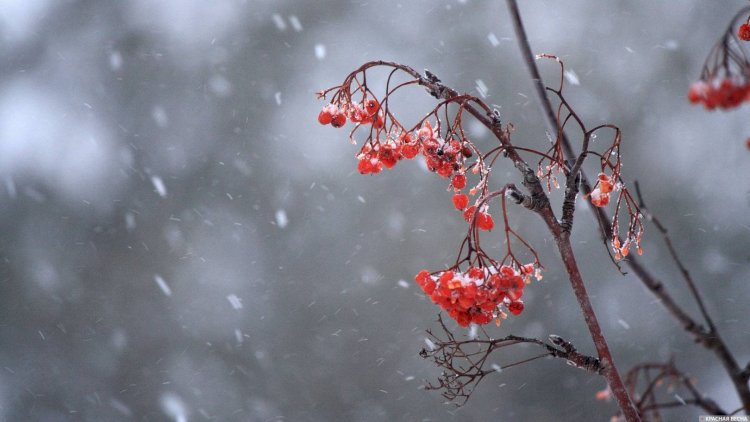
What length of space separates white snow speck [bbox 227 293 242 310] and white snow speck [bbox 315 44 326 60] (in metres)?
2.49

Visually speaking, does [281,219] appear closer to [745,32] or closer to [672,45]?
[672,45]

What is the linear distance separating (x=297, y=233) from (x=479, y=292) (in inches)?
205

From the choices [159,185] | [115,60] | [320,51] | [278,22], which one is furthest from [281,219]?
[115,60]

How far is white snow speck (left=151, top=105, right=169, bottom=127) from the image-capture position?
6258 mm

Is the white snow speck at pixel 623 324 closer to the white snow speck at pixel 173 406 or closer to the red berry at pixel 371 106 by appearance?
the white snow speck at pixel 173 406

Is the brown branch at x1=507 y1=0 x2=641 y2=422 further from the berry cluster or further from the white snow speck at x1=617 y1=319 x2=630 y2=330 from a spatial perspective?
the white snow speck at x1=617 y1=319 x2=630 y2=330

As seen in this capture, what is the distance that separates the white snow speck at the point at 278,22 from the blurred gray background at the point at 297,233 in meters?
0.51

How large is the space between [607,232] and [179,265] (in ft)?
18.6

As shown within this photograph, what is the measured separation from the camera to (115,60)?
6.53m

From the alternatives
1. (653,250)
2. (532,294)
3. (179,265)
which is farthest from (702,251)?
(179,265)

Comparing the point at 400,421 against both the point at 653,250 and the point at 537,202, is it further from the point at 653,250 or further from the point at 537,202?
the point at 537,202

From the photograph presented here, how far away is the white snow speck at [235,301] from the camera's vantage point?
5816mm

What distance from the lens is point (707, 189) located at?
5.71m

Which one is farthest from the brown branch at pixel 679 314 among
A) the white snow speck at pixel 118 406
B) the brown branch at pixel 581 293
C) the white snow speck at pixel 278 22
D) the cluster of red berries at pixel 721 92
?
the white snow speck at pixel 278 22
